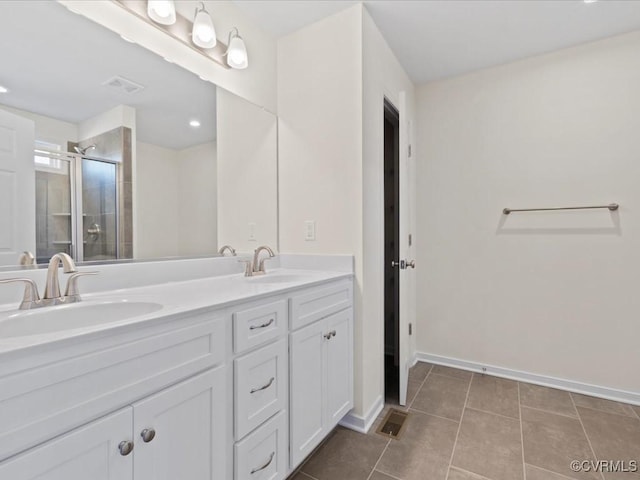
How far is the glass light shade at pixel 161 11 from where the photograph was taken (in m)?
1.34

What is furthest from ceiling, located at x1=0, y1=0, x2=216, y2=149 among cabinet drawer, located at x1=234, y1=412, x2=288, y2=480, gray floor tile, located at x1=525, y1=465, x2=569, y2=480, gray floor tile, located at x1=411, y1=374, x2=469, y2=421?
gray floor tile, located at x1=525, y1=465, x2=569, y2=480

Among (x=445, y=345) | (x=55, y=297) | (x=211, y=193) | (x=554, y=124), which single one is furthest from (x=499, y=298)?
(x=55, y=297)

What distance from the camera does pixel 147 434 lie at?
0.78 meters

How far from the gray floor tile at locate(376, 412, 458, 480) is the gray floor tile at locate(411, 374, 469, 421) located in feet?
0.31

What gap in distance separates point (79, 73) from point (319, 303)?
4.42 feet

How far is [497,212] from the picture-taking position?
2.41 m

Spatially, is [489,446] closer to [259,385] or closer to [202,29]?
[259,385]

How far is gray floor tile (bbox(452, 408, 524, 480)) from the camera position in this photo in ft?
4.71

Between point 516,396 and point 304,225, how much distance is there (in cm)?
185

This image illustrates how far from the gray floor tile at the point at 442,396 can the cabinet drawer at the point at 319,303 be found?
923 mm

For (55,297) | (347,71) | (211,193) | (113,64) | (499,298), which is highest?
(347,71)

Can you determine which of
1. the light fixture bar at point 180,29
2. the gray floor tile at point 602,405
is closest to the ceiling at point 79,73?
the light fixture bar at point 180,29

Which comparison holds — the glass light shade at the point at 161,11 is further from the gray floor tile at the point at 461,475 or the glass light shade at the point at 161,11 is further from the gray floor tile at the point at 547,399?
the gray floor tile at the point at 547,399

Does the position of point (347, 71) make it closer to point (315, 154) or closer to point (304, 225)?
point (315, 154)
